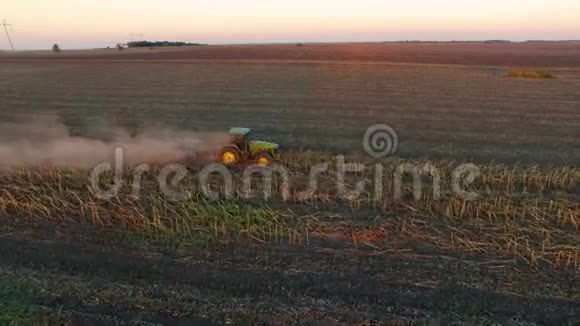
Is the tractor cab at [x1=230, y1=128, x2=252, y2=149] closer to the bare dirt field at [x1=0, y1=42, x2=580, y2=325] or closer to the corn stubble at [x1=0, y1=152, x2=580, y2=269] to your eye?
the bare dirt field at [x1=0, y1=42, x2=580, y2=325]

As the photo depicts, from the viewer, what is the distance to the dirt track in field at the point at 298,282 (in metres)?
5.28

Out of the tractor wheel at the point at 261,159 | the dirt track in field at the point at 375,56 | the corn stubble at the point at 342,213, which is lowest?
the corn stubble at the point at 342,213

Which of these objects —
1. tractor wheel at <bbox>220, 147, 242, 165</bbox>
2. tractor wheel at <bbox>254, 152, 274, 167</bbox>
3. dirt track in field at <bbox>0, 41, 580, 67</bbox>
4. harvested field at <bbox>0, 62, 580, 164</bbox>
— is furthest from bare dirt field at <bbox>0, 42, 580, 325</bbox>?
dirt track in field at <bbox>0, 41, 580, 67</bbox>

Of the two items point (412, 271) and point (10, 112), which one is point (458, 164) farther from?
point (10, 112)

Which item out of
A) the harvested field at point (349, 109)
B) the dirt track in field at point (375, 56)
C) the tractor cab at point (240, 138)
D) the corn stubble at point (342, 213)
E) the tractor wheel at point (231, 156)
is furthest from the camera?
the dirt track in field at point (375, 56)

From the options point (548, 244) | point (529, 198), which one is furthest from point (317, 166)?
point (548, 244)

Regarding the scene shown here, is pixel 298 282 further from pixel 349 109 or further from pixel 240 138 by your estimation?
pixel 349 109

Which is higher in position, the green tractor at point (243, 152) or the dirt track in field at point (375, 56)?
the dirt track in field at point (375, 56)

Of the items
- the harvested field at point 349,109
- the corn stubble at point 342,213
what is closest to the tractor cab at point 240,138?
the corn stubble at point 342,213

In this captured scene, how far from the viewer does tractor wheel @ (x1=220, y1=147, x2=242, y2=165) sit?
1042cm

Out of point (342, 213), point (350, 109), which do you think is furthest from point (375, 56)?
point (342, 213)

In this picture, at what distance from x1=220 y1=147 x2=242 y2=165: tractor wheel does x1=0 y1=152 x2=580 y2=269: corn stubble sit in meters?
0.88

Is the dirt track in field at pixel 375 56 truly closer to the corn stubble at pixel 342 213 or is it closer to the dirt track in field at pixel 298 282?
the corn stubble at pixel 342 213

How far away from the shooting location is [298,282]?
5.89 meters
